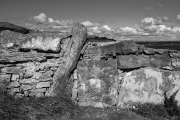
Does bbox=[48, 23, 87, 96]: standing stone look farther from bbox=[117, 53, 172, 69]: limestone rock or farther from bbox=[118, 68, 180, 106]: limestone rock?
bbox=[118, 68, 180, 106]: limestone rock

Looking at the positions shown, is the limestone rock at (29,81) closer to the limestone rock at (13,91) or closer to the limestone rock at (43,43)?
the limestone rock at (13,91)

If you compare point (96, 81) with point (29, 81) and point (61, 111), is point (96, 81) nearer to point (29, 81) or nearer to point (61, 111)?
point (61, 111)

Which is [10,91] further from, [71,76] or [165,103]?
[165,103]

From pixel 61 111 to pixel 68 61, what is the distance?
1419 mm

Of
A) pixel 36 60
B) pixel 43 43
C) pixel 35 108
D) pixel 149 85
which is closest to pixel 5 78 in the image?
pixel 36 60

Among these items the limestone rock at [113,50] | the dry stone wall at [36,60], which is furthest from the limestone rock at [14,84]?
the limestone rock at [113,50]

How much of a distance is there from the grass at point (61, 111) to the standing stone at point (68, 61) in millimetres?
357

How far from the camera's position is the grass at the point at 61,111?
3.61 meters

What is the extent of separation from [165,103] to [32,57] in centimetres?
408

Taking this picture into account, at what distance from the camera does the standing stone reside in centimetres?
470

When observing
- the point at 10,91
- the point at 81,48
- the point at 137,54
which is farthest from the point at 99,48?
the point at 10,91

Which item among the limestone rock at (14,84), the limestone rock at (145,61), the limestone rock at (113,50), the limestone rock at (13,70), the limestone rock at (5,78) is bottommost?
the limestone rock at (14,84)

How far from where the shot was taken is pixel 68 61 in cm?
480

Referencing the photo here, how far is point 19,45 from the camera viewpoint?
4598mm
